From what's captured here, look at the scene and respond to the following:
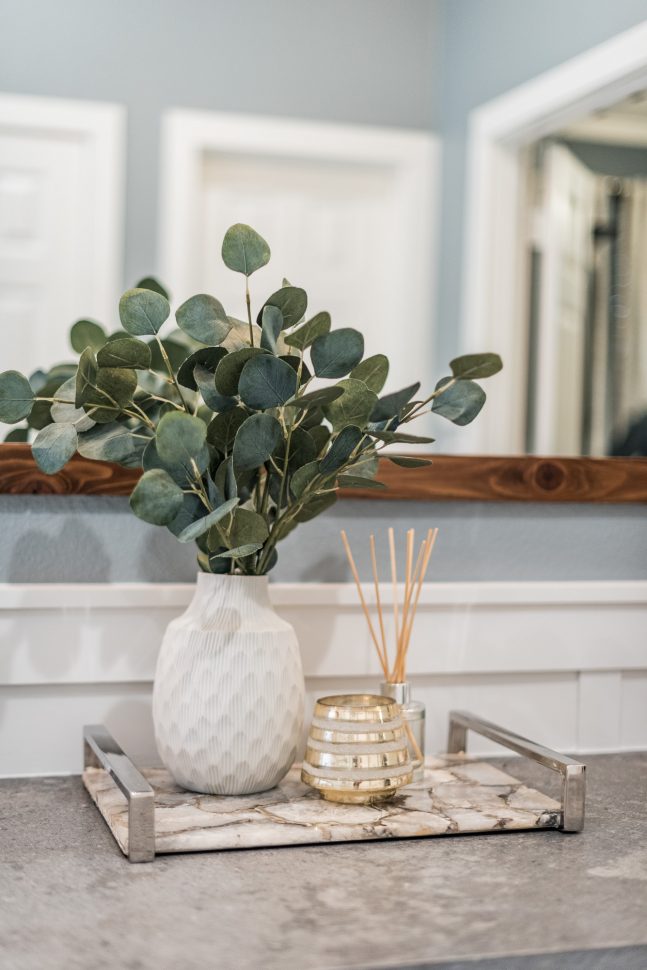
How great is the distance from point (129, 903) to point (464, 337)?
1406mm

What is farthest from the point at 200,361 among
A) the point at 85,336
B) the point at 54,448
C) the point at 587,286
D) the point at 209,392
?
the point at 587,286

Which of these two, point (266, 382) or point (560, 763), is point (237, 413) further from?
point (560, 763)

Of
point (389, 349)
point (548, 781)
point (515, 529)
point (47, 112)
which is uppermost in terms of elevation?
point (47, 112)

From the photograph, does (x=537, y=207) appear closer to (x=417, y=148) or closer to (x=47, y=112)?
(x=417, y=148)

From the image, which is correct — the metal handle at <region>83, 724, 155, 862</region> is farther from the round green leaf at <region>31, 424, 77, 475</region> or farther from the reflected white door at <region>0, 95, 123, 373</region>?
the reflected white door at <region>0, 95, 123, 373</region>

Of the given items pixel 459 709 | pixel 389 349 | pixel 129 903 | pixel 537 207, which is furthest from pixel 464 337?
pixel 129 903

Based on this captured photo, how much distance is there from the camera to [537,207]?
6.33ft

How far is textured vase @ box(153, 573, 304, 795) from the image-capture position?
83 cm

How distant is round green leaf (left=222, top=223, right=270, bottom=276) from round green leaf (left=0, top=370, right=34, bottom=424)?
7.4 inches

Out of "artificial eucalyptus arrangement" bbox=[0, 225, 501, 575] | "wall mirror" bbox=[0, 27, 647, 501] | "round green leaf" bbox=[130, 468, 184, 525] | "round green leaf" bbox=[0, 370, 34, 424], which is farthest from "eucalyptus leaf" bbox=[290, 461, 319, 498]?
"wall mirror" bbox=[0, 27, 647, 501]

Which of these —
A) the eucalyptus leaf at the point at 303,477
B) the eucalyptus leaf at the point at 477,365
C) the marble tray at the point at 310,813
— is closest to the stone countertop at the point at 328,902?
the marble tray at the point at 310,813

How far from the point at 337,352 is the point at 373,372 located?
0.25 feet

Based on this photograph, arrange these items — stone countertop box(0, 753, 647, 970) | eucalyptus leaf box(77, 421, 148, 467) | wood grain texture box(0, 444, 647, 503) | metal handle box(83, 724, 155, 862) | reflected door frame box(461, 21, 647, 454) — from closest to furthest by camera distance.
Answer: stone countertop box(0, 753, 647, 970)
metal handle box(83, 724, 155, 862)
eucalyptus leaf box(77, 421, 148, 467)
wood grain texture box(0, 444, 647, 503)
reflected door frame box(461, 21, 647, 454)

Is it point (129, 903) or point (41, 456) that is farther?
point (41, 456)
